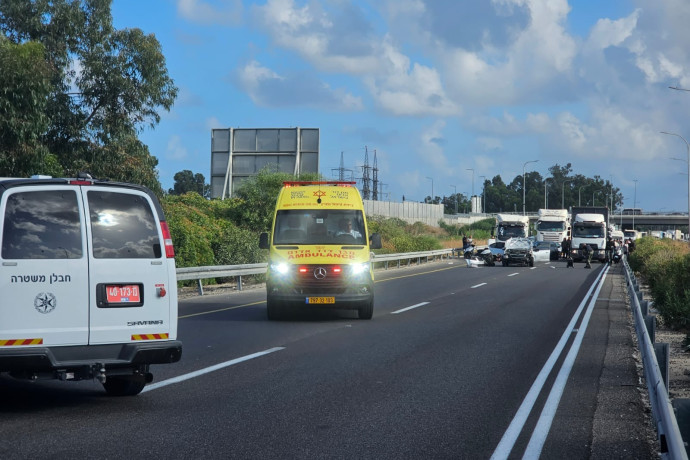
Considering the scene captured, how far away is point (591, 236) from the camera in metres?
54.7

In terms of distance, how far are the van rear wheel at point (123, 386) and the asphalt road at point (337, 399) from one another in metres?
0.12

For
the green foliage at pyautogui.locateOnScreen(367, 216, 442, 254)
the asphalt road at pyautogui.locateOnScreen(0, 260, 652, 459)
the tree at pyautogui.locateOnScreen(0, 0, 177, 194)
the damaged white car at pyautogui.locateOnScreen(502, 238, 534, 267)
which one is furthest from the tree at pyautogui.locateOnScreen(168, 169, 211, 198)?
the asphalt road at pyautogui.locateOnScreen(0, 260, 652, 459)

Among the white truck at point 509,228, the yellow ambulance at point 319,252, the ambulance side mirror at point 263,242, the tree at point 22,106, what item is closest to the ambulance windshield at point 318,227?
the yellow ambulance at point 319,252

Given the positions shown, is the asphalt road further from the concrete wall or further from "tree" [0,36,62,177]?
the concrete wall

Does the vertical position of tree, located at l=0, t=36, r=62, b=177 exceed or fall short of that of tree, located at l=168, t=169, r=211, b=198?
it falls short

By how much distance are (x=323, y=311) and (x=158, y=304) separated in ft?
35.8

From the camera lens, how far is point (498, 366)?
1105 centimetres

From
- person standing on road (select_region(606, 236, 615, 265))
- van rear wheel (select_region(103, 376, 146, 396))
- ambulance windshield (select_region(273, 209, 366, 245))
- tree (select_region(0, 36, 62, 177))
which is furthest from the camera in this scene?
person standing on road (select_region(606, 236, 615, 265))

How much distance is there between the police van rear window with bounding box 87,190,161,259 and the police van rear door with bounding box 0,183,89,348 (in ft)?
0.50

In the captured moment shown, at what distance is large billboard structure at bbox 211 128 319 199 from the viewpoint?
3566 centimetres

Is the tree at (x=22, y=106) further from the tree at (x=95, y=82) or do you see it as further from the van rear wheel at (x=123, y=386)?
the van rear wheel at (x=123, y=386)

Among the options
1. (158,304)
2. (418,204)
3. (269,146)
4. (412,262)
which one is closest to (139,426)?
(158,304)

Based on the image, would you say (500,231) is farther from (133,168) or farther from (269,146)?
(133,168)

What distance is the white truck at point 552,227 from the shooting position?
5901cm
